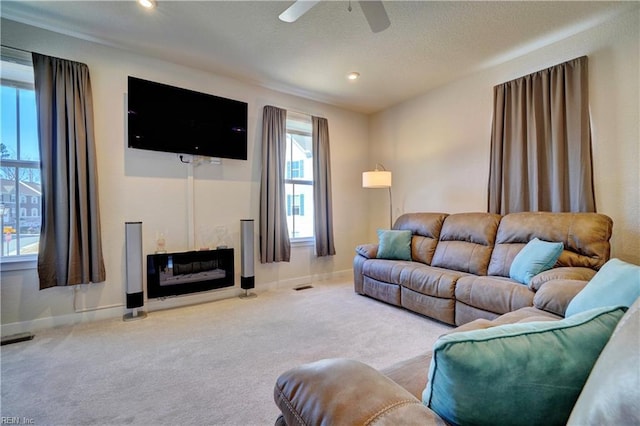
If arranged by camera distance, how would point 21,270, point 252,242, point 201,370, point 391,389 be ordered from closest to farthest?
point 391,389 → point 201,370 → point 21,270 → point 252,242

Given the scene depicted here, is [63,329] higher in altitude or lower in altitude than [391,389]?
lower

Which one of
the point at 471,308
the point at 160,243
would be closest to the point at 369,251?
the point at 471,308

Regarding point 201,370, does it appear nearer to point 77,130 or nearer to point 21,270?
point 21,270

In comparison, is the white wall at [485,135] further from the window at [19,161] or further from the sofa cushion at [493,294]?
the window at [19,161]

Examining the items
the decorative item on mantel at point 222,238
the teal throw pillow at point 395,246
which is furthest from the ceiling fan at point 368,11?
the decorative item on mantel at point 222,238

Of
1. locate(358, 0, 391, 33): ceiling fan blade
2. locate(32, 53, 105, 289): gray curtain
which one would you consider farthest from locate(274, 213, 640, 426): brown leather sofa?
locate(32, 53, 105, 289): gray curtain

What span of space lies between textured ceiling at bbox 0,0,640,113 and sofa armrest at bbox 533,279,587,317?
2298 millimetres

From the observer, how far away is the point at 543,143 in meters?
3.10

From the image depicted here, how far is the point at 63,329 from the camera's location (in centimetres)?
278

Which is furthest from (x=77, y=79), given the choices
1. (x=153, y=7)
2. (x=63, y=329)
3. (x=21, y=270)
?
(x=63, y=329)

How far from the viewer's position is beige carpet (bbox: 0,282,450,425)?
1.66 meters

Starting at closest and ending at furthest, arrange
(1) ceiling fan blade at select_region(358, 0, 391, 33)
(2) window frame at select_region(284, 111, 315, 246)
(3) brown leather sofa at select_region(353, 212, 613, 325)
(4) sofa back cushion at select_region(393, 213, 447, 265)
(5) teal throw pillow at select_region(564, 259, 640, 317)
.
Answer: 1. (5) teal throw pillow at select_region(564, 259, 640, 317)
2. (1) ceiling fan blade at select_region(358, 0, 391, 33)
3. (3) brown leather sofa at select_region(353, 212, 613, 325)
4. (4) sofa back cushion at select_region(393, 213, 447, 265)
5. (2) window frame at select_region(284, 111, 315, 246)

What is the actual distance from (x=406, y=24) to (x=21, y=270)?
13.9 feet

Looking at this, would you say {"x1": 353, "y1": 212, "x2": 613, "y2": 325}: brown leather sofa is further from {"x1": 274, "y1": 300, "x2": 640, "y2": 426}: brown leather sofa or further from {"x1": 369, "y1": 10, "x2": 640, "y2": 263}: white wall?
{"x1": 274, "y1": 300, "x2": 640, "y2": 426}: brown leather sofa
